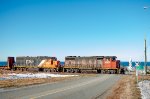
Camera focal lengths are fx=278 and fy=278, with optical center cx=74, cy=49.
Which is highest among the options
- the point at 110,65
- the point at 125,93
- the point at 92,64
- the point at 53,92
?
the point at 92,64

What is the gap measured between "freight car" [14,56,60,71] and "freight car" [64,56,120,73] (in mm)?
3301

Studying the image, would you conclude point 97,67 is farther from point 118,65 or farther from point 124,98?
point 124,98

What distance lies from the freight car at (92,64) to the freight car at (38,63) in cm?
330

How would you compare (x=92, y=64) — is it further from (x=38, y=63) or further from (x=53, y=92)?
(x=53, y=92)

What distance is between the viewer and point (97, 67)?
64.1 meters

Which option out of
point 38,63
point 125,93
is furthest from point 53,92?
point 38,63

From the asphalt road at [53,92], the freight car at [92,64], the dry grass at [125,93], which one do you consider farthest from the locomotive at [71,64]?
the asphalt road at [53,92]

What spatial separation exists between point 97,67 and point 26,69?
2203cm

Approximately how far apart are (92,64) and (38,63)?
16.1 metres

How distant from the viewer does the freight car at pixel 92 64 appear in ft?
203

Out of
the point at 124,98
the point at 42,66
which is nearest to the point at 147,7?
the point at 124,98

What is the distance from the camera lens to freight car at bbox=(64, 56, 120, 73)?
62.0 meters

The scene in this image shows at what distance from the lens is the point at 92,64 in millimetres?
65250

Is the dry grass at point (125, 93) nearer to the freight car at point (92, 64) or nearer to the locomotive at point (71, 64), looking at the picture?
the freight car at point (92, 64)
